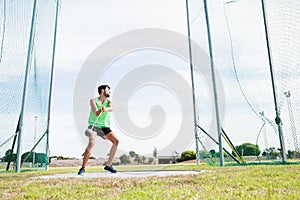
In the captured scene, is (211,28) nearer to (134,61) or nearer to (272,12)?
(272,12)

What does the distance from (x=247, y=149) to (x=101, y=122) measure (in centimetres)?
342

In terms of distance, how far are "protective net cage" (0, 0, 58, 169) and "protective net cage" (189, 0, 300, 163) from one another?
380cm

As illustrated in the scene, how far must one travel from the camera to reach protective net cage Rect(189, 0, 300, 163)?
16.2 feet

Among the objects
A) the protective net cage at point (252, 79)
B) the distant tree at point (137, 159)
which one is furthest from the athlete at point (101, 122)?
the distant tree at point (137, 159)

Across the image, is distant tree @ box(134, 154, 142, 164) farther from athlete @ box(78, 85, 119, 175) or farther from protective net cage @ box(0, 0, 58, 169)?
athlete @ box(78, 85, 119, 175)

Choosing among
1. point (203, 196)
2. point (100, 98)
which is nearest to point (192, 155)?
point (100, 98)

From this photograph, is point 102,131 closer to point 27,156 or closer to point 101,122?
point 101,122

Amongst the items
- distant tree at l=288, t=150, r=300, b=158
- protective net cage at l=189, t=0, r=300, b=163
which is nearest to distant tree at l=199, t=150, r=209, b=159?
protective net cage at l=189, t=0, r=300, b=163

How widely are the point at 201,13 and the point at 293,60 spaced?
11.0ft

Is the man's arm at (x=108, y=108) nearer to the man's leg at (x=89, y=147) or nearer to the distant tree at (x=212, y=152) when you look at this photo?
the man's leg at (x=89, y=147)

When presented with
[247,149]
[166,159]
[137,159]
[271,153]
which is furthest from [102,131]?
[166,159]

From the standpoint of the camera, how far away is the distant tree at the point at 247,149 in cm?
604

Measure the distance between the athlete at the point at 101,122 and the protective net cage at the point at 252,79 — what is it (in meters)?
2.71

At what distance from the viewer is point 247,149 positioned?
247 inches
